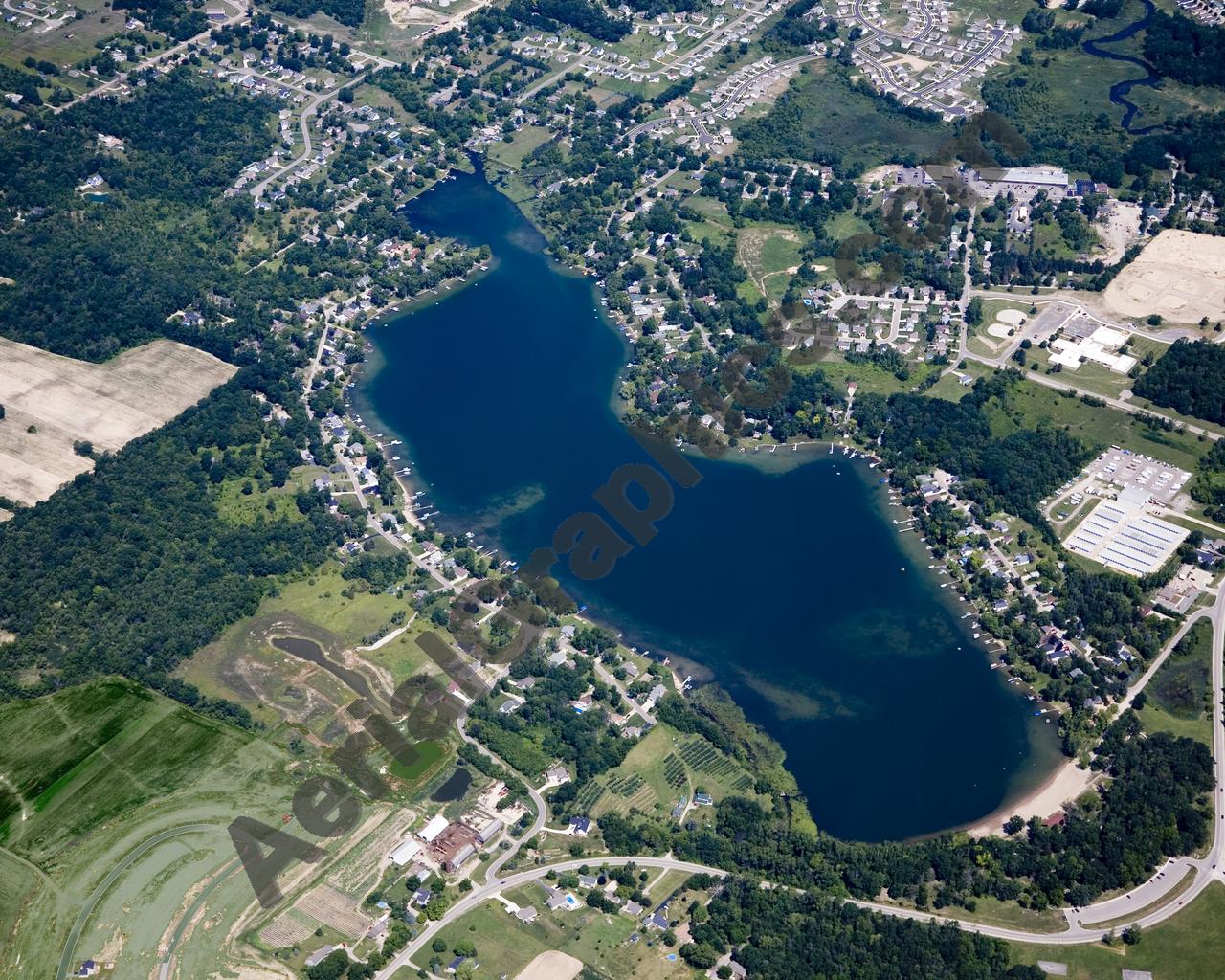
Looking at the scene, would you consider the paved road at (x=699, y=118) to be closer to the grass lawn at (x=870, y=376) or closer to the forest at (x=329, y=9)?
the forest at (x=329, y=9)

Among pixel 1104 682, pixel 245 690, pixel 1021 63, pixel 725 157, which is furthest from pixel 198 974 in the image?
pixel 1021 63

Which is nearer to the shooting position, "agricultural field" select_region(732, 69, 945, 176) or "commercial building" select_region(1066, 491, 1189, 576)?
"commercial building" select_region(1066, 491, 1189, 576)

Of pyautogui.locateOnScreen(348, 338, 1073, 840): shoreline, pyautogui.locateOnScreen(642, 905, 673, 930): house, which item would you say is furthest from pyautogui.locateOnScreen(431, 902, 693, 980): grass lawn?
pyautogui.locateOnScreen(348, 338, 1073, 840): shoreline

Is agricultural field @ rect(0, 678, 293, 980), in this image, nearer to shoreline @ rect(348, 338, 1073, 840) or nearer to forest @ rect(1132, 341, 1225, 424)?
shoreline @ rect(348, 338, 1073, 840)

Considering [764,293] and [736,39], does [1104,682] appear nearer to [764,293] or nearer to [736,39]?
[764,293]

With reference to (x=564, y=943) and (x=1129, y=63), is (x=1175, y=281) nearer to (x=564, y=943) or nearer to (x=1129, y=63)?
(x=1129, y=63)

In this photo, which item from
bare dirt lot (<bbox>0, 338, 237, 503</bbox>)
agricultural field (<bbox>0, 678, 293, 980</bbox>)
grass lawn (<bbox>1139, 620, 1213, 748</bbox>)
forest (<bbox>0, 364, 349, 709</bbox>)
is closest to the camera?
agricultural field (<bbox>0, 678, 293, 980</bbox>)

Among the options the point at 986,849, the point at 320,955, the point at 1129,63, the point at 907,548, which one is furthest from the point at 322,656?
the point at 1129,63
